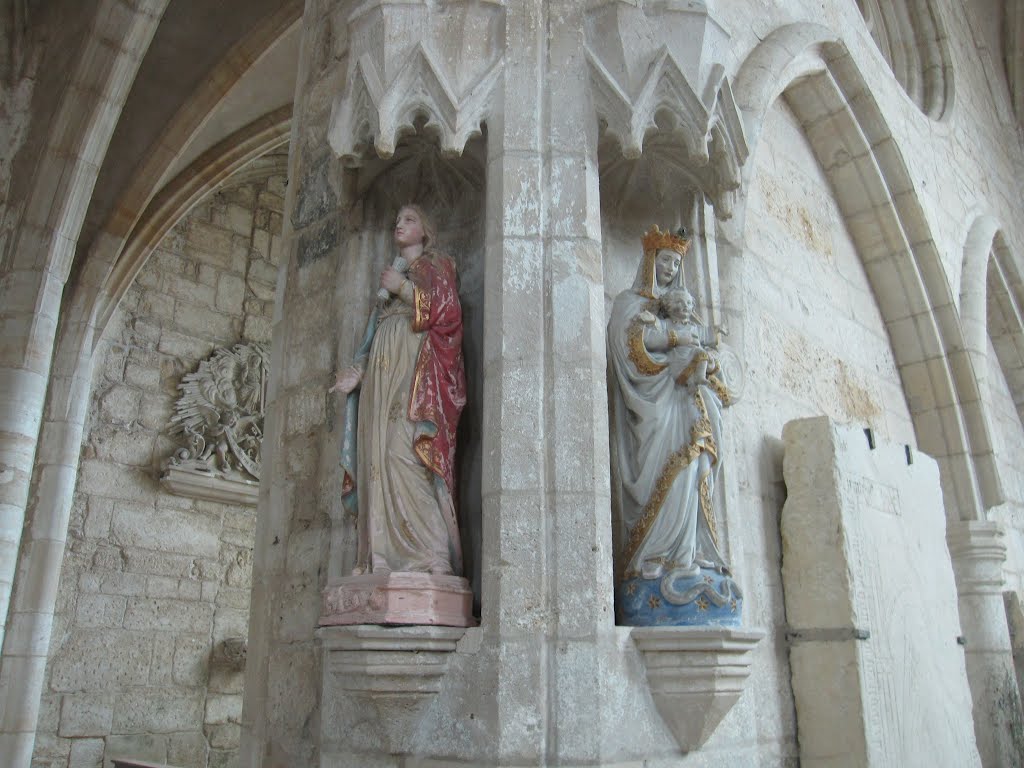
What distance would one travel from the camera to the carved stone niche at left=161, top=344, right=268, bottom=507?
748 cm

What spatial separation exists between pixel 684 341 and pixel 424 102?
1141mm

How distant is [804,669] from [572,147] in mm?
2165

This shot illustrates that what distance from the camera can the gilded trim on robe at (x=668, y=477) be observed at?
271 centimetres

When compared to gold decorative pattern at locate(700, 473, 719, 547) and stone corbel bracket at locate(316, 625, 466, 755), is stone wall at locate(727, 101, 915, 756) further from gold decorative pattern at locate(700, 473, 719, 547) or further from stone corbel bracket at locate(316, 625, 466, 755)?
stone corbel bracket at locate(316, 625, 466, 755)

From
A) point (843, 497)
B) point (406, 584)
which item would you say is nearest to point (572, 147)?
point (406, 584)

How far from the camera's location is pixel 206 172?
784 cm

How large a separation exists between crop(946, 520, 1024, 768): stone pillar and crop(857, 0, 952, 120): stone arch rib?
3.65m

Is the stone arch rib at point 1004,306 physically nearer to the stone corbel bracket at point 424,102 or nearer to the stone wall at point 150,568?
the stone corbel bracket at point 424,102

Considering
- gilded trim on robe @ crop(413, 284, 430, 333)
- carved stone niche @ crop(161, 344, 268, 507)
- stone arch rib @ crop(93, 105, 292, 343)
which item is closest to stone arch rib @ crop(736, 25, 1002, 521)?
gilded trim on robe @ crop(413, 284, 430, 333)

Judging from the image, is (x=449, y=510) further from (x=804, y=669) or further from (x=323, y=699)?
(x=804, y=669)

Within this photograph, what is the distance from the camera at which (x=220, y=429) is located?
7.76 meters

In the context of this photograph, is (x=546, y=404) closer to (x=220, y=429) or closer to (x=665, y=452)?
(x=665, y=452)

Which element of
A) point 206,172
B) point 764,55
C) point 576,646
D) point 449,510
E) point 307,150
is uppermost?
point 206,172

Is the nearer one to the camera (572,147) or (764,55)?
(572,147)
